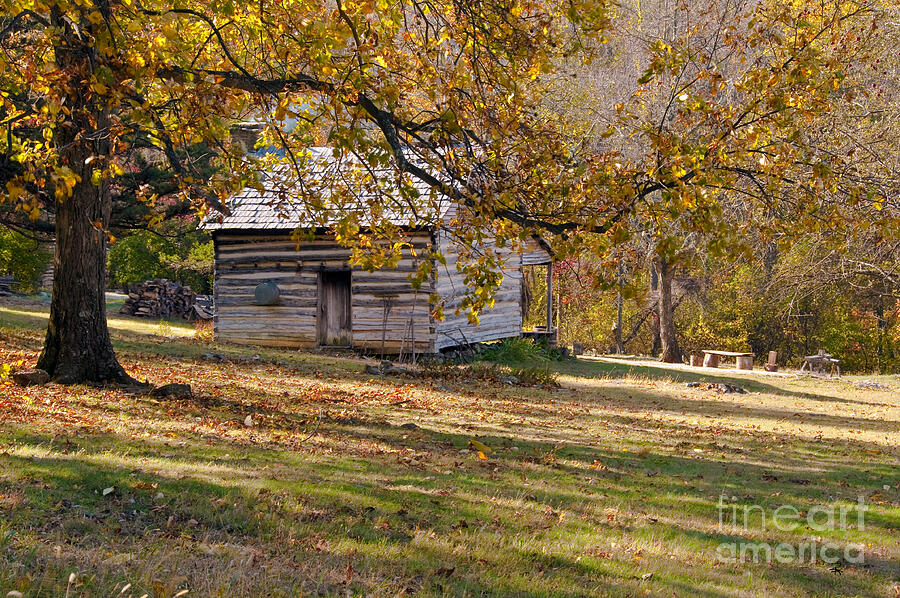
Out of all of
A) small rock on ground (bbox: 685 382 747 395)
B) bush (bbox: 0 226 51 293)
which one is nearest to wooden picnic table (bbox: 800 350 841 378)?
small rock on ground (bbox: 685 382 747 395)

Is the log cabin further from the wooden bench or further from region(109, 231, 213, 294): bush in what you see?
region(109, 231, 213, 294): bush

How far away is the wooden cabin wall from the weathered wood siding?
73 cm

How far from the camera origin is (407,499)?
22.1 feet

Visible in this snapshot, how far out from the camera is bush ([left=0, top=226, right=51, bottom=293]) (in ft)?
96.2

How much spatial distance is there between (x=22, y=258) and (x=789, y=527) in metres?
30.6

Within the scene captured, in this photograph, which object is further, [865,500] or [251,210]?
[251,210]

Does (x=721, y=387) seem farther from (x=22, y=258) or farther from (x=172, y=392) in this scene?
(x=22, y=258)

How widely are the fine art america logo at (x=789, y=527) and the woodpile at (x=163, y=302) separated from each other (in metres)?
29.9

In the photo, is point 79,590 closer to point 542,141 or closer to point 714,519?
point 714,519

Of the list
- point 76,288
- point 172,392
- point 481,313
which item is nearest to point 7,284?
point 481,313

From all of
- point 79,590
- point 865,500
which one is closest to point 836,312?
point 865,500

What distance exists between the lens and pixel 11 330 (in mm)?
18734

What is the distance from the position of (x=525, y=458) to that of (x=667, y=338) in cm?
2530

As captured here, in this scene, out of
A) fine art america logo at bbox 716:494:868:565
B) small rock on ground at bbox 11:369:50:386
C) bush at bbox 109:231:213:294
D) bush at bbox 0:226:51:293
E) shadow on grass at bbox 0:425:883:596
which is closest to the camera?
shadow on grass at bbox 0:425:883:596
